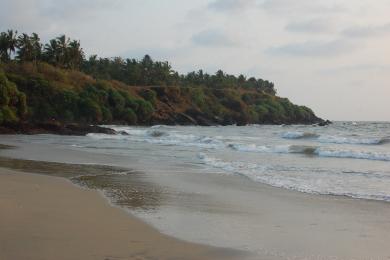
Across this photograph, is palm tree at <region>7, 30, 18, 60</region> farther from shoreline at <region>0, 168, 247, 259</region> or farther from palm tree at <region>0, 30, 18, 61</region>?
shoreline at <region>0, 168, 247, 259</region>

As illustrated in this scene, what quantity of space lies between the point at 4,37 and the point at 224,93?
5382 cm

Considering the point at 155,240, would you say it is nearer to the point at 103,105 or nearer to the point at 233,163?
the point at 233,163

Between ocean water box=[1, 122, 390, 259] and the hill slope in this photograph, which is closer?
ocean water box=[1, 122, 390, 259]

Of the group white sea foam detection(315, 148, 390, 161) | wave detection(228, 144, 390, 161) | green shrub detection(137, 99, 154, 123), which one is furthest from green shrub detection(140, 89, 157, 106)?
white sea foam detection(315, 148, 390, 161)

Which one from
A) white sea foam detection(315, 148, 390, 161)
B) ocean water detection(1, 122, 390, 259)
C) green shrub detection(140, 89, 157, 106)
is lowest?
ocean water detection(1, 122, 390, 259)

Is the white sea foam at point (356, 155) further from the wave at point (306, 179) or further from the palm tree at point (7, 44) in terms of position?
the palm tree at point (7, 44)

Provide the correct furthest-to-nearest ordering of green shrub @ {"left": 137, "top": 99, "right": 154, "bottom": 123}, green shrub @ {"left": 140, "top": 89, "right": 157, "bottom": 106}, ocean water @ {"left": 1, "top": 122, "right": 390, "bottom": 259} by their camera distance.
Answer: green shrub @ {"left": 140, "top": 89, "right": 157, "bottom": 106} → green shrub @ {"left": 137, "top": 99, "right": 154, "bottom": 123} → ocean water @ {"left": 1, "top": 122, "right": 390, "bottom": 259}

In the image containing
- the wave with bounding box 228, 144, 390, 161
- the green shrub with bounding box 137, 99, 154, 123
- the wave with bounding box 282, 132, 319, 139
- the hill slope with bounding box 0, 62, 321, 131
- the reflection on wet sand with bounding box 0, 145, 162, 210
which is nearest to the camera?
the reflection on wet sand with bounding box 0, 145, 162, 210

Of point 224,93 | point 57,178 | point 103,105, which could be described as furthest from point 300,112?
point 57,178

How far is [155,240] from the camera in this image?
673cm

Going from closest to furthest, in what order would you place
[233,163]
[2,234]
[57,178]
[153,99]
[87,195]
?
[2,234] → [87,195] → [57,178] → [233,163] → [153,99]

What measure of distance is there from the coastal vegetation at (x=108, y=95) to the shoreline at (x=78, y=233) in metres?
38.2

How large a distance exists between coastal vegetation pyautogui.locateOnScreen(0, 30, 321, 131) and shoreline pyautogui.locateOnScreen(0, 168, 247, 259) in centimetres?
3823

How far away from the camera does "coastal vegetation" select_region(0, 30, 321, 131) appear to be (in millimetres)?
65794
